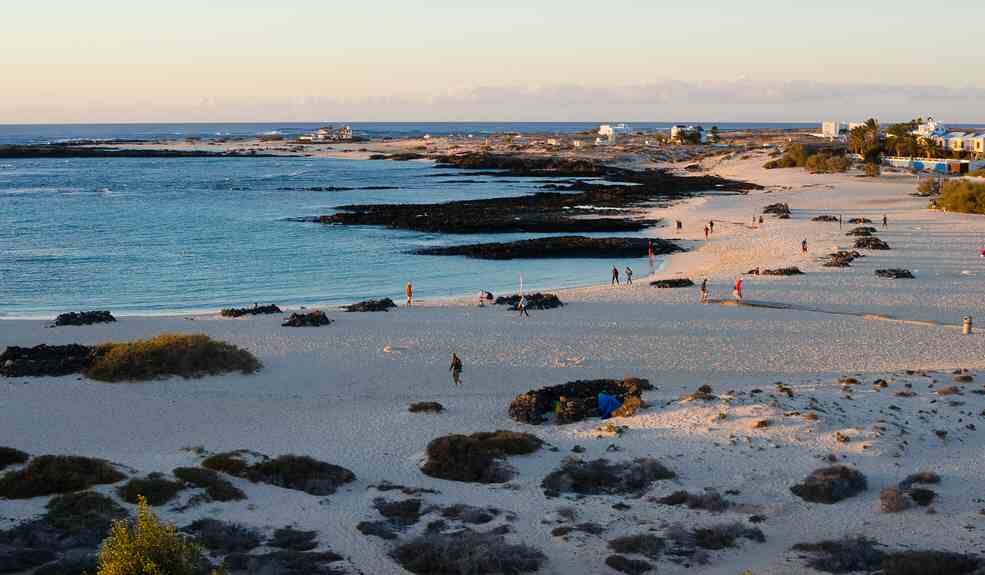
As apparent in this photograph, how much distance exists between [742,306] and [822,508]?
54.7 ft

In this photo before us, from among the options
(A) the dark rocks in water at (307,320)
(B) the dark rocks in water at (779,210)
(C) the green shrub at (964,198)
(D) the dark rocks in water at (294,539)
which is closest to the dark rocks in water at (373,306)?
(A) the dark rocks in water at (307,320)

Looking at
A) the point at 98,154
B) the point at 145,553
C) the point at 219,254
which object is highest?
the point at 98,154

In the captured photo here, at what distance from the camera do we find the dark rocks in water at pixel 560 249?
4503cm

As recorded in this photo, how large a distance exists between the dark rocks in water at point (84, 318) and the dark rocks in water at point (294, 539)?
58.3 feet

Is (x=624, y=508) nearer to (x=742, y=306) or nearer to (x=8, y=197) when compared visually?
(x=742, y=306)

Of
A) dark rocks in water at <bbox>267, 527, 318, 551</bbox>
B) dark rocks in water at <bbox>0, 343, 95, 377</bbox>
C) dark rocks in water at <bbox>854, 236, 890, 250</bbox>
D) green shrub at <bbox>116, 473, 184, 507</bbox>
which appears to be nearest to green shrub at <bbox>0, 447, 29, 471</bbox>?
green shrub at <bbox>116, 473, 184, 507</bbox>

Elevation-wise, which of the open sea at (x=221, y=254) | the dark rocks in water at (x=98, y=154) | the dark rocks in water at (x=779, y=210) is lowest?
the open sea at (x=221, y=254)

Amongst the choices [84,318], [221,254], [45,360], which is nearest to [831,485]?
[45,360]

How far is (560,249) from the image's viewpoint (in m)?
46.1

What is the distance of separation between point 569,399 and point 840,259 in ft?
76.7

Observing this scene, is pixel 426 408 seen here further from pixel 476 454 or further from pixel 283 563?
pixel 283 563

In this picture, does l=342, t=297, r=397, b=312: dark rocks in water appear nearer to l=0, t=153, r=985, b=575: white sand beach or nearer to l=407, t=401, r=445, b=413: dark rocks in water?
l=0, t=153, r=985, b=575: white sand beach

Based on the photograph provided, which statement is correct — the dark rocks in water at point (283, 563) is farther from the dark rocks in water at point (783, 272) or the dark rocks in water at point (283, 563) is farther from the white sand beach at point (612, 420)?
the dark rocks in water at point (783, 272)

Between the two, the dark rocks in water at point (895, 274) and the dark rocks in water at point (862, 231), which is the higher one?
the dark rocks in water at point (862, 231)
